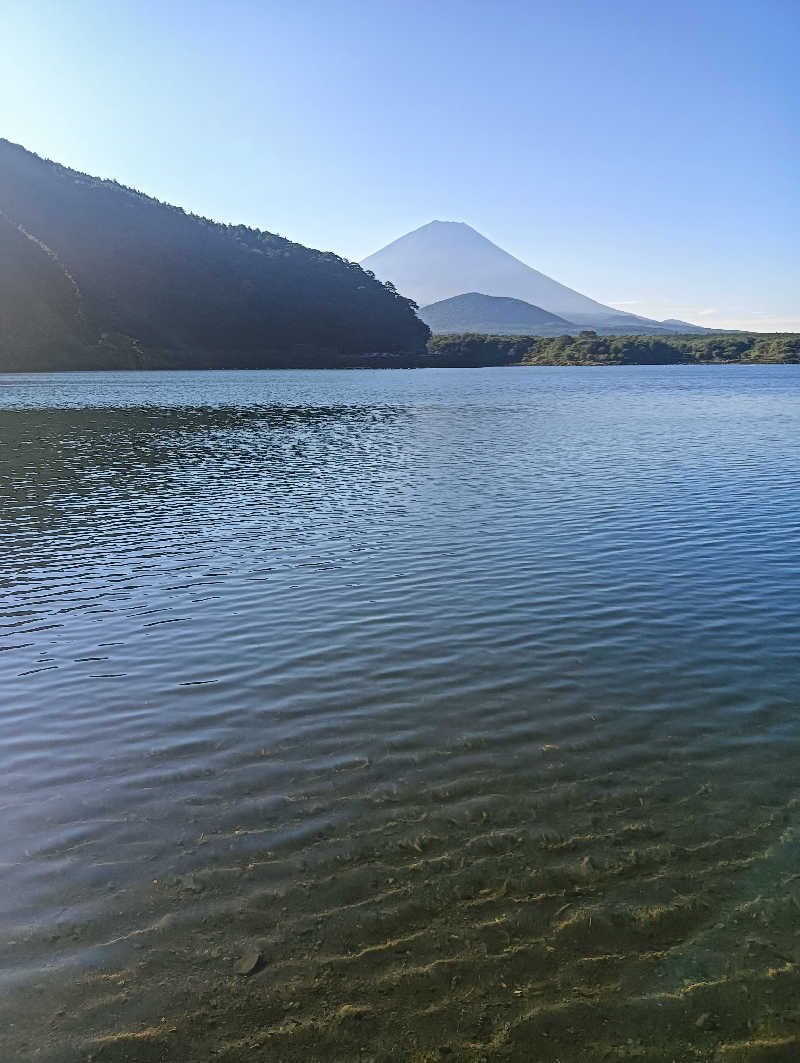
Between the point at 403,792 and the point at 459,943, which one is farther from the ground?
the point at 459,943

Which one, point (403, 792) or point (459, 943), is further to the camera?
point (403, 792)

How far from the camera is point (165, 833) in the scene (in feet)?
31.4

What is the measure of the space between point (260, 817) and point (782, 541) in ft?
68.4

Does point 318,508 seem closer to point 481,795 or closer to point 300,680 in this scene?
point 300,680

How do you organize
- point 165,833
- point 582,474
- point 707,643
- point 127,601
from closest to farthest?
1. point 165,833
2. point 707,643
3. point 127,601
4. point 582,474

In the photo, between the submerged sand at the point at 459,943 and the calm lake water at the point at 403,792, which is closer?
the submerged sand at the point at 459,943

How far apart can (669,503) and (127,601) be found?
21.5m

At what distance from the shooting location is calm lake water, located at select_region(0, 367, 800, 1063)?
22.3ft

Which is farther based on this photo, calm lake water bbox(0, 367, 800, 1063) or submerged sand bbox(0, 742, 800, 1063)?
Result: calm lake water bbox(0, 367, 800, 1063)

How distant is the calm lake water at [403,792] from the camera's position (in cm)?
679

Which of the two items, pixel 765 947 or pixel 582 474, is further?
pixel 582 474

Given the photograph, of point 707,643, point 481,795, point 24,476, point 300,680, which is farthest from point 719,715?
point 24,476

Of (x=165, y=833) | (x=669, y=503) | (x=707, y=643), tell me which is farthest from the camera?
(x=669, y=503)

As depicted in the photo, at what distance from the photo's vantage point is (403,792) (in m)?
10.4
